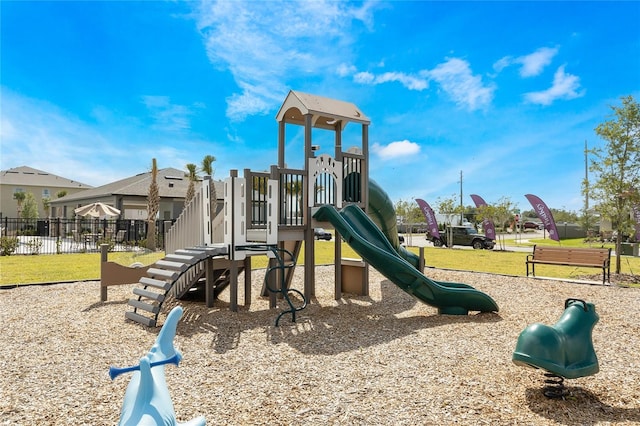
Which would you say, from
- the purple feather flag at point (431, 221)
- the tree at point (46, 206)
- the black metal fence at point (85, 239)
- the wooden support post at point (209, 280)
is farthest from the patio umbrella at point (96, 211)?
the tree at point (46, 206)

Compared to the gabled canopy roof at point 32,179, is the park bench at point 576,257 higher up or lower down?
lower down

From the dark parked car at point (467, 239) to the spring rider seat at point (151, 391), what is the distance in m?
25.4

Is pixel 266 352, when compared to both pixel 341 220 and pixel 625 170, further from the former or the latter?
pixel 625 170

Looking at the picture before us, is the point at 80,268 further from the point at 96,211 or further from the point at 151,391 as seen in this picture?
the point at 151,391

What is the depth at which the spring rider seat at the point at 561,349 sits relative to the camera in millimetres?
3457

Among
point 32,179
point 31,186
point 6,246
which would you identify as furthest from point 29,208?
Result: point 6,246

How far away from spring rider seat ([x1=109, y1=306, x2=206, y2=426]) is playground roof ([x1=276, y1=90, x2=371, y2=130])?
6.61 m

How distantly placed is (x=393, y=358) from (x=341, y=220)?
3.06 meters

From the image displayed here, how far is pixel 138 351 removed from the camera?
5.11 metres

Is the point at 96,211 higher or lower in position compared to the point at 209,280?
higher

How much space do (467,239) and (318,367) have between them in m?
24.1

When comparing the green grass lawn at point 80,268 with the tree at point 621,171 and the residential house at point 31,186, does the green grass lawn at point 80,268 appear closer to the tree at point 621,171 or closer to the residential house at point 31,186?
the tree at point 621,171

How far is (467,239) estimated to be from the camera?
87.8ft

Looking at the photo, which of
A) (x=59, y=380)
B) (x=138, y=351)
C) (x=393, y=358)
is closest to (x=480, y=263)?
(x=393, y=358)
